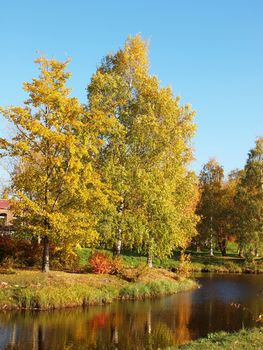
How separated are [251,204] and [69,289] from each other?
36831 millimetres

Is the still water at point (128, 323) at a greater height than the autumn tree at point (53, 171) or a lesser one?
lesser

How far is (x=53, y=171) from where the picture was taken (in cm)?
3219

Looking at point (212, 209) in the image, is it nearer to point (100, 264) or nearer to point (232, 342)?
point (100, 264)

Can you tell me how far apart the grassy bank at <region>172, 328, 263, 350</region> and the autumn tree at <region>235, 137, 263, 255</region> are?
132 feet

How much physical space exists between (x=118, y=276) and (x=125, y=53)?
70.3 feet

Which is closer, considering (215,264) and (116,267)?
(116,267)

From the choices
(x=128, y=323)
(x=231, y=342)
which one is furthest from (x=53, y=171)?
(x=231, y=342)

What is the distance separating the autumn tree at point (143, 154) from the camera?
125 ft

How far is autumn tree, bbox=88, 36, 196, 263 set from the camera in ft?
125

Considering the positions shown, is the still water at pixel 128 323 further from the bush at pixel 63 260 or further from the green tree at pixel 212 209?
the green tree at pixel 212 209

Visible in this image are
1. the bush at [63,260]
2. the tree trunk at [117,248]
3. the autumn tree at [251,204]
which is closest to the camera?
the bush at [63,260]

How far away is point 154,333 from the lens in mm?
22594

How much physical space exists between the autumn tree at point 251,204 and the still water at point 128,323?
80.4 feet

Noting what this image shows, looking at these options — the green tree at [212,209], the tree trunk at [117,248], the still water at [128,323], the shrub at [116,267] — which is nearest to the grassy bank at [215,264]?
the green tree at [212,209]
